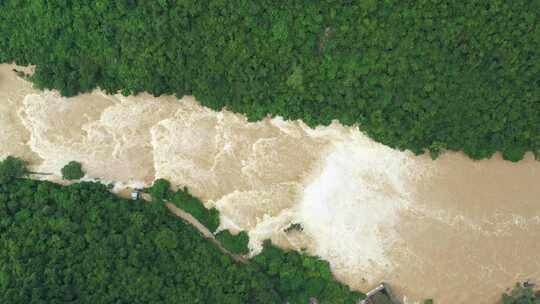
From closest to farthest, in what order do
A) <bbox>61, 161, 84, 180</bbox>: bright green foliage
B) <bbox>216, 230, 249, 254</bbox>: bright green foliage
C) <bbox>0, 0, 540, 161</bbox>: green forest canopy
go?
<bbox>0, 0, 540, 161</bbox>: green forest canopy < <bbox>216, 230, 249, 254</bbox>: bright green foliage < <bbox>61, 161, 84, 180</bbox>: bright green foliage

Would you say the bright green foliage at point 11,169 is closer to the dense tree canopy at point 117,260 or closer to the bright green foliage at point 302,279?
the dense tree canopy at point 117,260

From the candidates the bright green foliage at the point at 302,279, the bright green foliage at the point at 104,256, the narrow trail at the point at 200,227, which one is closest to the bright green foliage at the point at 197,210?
the narrow trail at the point at 200,227

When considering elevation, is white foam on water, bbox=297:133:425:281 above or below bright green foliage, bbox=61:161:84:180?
below

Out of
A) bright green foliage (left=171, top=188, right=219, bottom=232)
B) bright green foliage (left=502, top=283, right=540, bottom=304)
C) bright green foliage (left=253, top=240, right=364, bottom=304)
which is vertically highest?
bright green foliage (left=171, top=188, right=219, bottom=232)

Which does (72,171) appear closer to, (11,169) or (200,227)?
(11,169)

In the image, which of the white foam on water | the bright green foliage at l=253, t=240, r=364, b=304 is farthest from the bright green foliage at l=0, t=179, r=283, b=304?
the white foam on water

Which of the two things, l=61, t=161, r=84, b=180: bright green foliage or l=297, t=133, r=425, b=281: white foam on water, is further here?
l=61, t=161, r=84, b=180: bright green foliage

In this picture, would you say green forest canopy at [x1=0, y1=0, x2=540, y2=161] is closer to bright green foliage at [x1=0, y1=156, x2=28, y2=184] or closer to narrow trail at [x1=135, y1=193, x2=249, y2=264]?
bright green foliage at [x1=0, y1=156, x2=28, y2=184]

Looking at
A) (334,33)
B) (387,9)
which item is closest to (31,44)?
(334,33)
